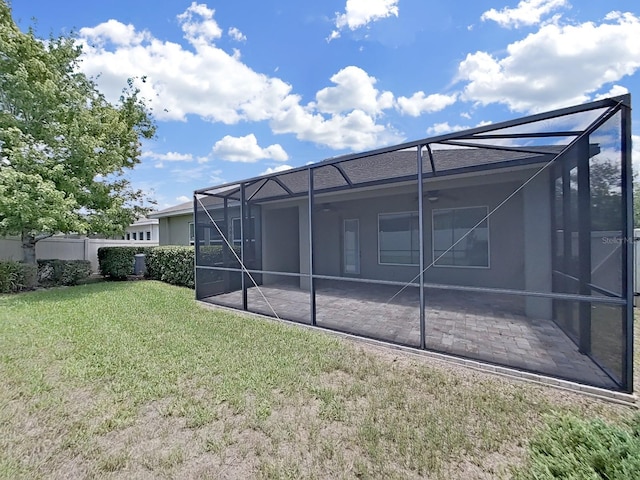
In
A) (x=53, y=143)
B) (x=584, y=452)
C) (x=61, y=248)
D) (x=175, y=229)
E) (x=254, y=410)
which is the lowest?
(x=254, y=410)

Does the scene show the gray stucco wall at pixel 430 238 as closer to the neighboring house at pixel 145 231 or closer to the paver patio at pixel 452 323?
the paver patio at pixel 452 323

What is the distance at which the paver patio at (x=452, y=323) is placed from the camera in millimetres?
3537

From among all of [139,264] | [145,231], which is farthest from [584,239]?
[145,231]

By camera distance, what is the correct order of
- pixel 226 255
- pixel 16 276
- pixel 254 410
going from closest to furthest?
pixel 254 410
pixel 226 255
pixel 16 276

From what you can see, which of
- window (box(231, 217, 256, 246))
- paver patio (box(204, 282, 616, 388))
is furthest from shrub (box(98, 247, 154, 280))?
paver patio (box(204, 282, 616, 388))

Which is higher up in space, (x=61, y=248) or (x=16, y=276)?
(x=61, y=248)

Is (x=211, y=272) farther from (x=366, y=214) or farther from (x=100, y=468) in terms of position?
(x=100, y=468)

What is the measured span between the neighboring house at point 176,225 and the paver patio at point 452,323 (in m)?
6.39

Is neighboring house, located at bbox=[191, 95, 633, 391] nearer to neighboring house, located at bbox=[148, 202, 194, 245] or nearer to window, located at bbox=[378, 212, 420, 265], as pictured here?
window, located at bbox=[378, 212, 420, 265]

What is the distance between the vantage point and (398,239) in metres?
8.39

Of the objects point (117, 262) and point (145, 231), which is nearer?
point (117, 262)

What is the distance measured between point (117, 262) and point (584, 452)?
12403mm

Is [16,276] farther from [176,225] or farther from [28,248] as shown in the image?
[176,225]

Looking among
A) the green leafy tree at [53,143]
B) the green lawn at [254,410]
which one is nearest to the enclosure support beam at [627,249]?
the green lawn at [254,410]
